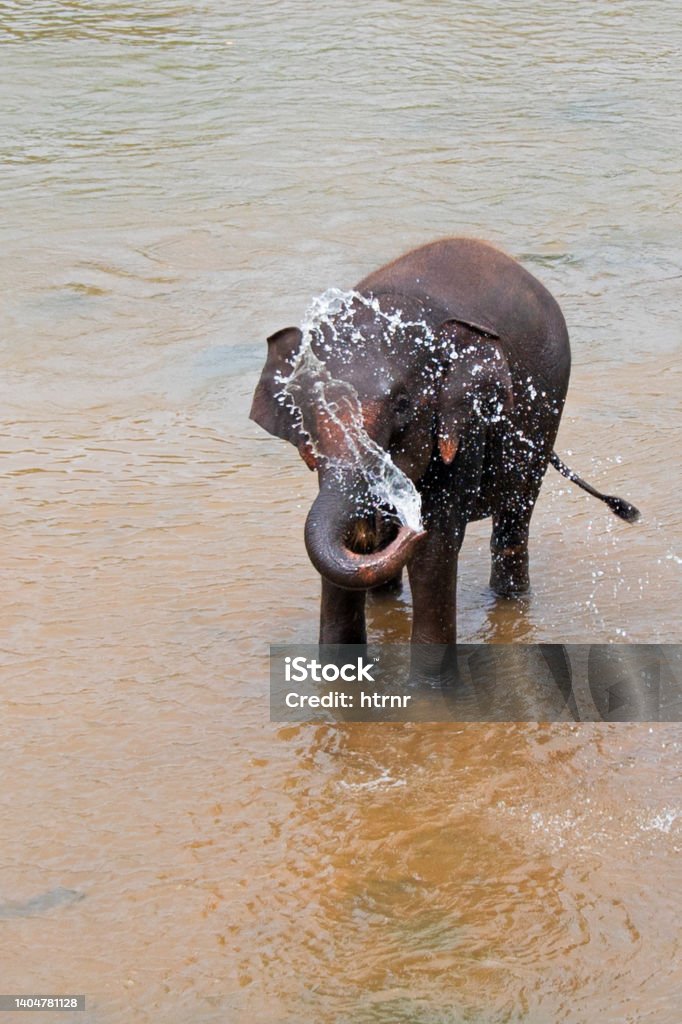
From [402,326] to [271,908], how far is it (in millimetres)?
1562

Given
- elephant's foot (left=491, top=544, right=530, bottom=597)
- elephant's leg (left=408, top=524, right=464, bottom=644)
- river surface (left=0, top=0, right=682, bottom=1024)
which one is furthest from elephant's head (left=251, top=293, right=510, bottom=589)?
elephant's foot (left=491, top=544, right=530, bottom=597)

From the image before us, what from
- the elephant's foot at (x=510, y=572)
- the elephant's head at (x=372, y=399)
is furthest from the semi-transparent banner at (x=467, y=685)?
the elephant's head at (x=372, y=399)

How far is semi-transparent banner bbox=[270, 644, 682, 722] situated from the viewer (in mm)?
4977

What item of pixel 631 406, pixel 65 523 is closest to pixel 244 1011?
pixel 65 523

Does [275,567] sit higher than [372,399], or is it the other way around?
[372,399]

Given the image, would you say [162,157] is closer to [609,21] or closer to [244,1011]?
[609,21]

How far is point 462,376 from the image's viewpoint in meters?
4.45

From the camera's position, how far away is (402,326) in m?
4.48

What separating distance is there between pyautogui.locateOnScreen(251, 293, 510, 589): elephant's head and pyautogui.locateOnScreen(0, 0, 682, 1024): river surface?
32.1 inches

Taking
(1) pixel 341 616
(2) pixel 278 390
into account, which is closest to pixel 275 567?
(1) pixel 341 616

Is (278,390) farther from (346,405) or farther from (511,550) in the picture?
(511,550)

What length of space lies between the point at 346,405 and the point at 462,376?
0.38 meters

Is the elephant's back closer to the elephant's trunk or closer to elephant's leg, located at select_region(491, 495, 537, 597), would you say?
elephant's leg, located at select_region(491, 495, 537, 597)

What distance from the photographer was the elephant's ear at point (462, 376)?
14.6ft
